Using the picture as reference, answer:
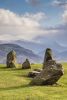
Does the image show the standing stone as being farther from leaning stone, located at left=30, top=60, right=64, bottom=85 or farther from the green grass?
the green grass

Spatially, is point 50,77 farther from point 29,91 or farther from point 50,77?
point 29,91

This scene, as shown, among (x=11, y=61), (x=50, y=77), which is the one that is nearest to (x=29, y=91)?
(x=50, y=77)

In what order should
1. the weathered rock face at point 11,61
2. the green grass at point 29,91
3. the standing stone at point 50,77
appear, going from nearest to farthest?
the green grass at point 29,91
the standing stone at point 50,77
the weathered rock face at point 11,61

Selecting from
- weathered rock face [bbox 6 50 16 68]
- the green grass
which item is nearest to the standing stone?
A: the green grass

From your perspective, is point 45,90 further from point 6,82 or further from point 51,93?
point 6,82

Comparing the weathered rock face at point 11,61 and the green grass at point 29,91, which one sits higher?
the weathered rock face at point 11,61

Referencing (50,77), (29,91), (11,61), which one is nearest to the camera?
(29,91)

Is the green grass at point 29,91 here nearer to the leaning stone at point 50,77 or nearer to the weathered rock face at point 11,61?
the leaning stone at point 50,77

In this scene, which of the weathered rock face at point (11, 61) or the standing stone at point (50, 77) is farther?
the weathered rock face at point (11, 61)

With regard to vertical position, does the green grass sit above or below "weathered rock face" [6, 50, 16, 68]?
below

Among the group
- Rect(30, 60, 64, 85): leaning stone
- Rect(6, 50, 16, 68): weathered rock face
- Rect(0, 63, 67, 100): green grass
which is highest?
Rect(6, 50, 16, 68): weathered rock face

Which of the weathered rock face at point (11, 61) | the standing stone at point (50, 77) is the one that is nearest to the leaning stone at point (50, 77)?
the standing stone at point (50, 77)

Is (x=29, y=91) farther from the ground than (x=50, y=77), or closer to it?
closer to it

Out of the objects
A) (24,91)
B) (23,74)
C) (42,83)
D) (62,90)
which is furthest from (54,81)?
(23,74)
